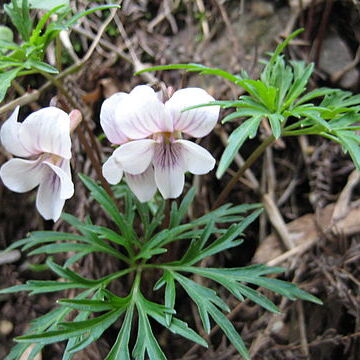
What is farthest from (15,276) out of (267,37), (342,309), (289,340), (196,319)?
(267,37)

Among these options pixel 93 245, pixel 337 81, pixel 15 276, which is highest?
pixel 337 81

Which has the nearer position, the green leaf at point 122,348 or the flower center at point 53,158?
the green leaf at point 122,348

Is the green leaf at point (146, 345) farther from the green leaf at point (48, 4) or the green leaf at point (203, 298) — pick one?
the green leaf at point (48, 4)

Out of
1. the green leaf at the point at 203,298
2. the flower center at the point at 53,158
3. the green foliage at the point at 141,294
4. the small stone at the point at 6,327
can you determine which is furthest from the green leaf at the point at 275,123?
the small stone at the point at 6,327

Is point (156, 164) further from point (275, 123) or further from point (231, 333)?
point (231, 333)

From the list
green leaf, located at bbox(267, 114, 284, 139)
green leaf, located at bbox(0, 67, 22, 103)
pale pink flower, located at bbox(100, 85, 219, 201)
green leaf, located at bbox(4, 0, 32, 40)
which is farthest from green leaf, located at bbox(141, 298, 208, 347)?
green leaf, located at bbox(4, 0, 32, 40)

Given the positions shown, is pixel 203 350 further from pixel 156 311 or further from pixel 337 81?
pixel 337 81
